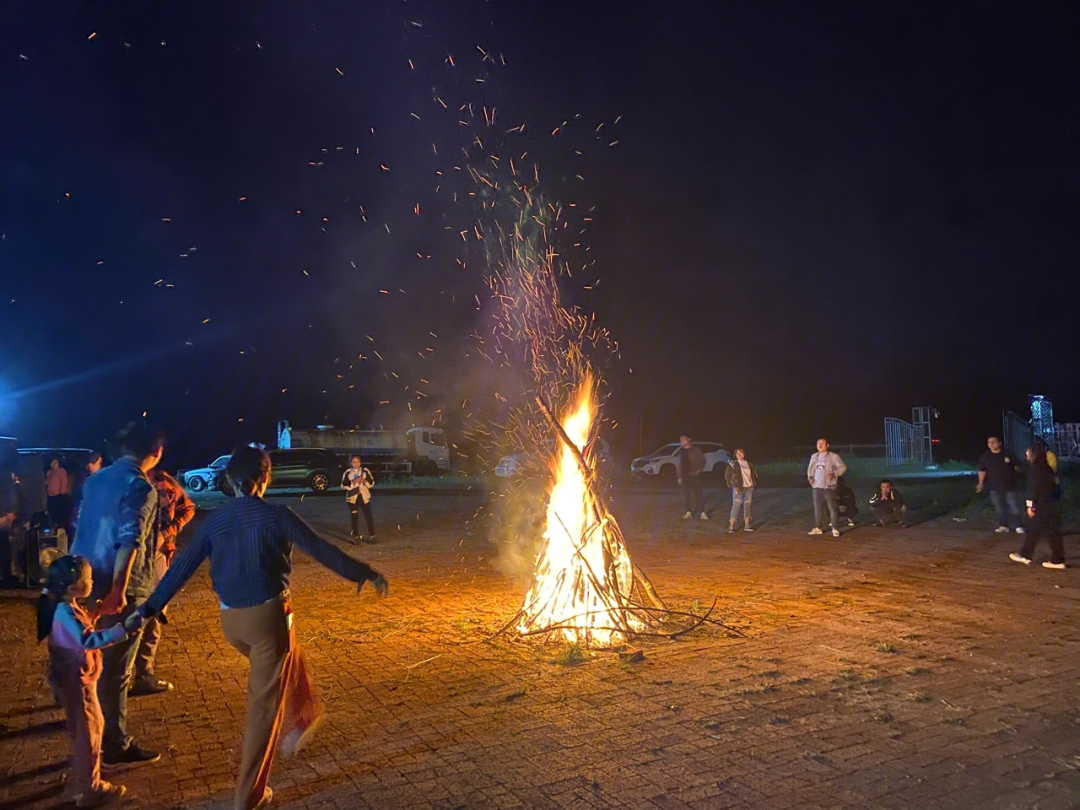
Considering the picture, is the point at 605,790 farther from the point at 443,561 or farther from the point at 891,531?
the point at 891,531

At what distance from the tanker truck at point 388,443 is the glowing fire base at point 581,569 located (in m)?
30.4

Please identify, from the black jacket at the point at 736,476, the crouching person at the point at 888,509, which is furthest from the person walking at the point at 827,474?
the crouching person at the point at 888,509

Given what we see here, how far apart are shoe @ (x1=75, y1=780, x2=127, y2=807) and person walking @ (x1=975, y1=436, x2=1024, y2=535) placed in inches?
500

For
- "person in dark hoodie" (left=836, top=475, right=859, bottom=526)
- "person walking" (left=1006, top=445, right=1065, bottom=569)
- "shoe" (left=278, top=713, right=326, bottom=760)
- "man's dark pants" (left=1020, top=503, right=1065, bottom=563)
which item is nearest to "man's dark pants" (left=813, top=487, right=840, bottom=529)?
"person in dark hoodie" (left=836, top=475, right=859, bottom=526)

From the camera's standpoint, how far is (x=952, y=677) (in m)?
6.07

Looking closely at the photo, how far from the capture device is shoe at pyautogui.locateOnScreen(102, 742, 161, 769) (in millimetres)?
4789

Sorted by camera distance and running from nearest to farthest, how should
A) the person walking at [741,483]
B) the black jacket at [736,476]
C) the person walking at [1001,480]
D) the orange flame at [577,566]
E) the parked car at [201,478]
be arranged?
the orange flame at [577,566]
the person walking at [1001,480]
the person walking at [741,483]
the black jacket at [736,476]
the parked car at [201,478]

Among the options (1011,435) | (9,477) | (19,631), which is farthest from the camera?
(1011,435)

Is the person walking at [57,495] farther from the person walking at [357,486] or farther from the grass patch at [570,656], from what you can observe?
the grass patch at [570,656]

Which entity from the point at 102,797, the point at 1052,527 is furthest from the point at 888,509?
the point at 102,797

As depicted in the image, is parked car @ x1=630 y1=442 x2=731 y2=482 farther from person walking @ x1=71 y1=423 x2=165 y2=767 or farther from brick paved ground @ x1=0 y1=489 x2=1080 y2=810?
person walking @ x1=71 y1=423 x2=165 y2=767

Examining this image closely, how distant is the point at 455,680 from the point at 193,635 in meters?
3.42

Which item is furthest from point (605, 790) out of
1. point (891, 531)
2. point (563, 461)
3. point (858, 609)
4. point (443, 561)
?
point (891, 531)

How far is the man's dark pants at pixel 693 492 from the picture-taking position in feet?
58.9
